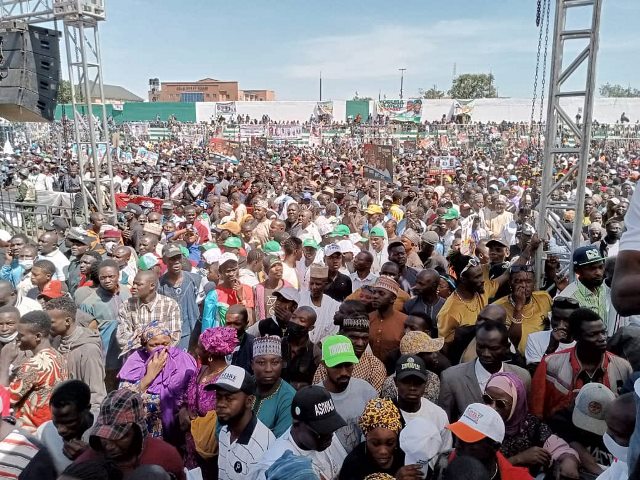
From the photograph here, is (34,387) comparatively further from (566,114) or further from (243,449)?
(566,114)

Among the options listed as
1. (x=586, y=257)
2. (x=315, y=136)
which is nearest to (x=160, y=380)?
(x=586, y=257)

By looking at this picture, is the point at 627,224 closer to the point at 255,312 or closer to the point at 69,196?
the point at 255,312

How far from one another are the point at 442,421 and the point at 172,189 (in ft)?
45.2

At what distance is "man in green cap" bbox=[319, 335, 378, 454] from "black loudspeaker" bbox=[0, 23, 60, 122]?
8.52 m

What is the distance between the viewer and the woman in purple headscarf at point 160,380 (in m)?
3.59

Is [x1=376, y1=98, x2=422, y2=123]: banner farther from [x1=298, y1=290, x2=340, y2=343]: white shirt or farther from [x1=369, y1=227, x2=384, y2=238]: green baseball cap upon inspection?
[x1=298, y1=290, x2=340, y2=343]: white shirt

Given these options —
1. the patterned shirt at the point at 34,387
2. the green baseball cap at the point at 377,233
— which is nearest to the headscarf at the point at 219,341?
the patterned shirt at the point at 34,387

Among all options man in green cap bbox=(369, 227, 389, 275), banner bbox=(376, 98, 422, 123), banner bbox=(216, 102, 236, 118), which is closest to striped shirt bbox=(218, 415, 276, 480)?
man in green cap bbox=(369, 227, 389, 275)

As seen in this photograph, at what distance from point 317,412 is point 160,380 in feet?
4.97

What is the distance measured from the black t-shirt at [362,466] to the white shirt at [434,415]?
1.13 ft

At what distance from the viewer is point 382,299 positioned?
4.52m

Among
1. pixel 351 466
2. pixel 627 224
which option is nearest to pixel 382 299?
pixel 351 466

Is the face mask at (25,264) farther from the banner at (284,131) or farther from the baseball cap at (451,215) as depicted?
the banner at (284,131)

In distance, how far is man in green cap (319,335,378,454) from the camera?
10.5 ft
